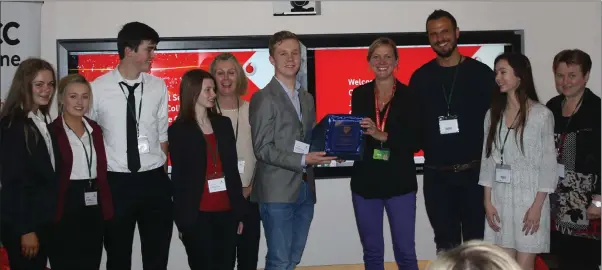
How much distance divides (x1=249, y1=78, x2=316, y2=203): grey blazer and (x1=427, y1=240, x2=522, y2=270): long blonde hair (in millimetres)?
2329

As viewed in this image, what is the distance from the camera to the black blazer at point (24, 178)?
3.51 m

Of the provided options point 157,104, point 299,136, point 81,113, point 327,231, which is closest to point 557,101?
point 299,136

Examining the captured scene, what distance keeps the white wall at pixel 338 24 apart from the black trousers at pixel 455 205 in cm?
149

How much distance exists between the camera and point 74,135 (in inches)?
147

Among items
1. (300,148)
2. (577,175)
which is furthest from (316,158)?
(577,175)

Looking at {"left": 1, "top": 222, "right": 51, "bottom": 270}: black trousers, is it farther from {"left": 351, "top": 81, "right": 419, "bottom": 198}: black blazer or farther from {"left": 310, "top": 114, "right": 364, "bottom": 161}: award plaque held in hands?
{"left": 351, "top": 81, "right": 419, "bottom": 198}: black blazer

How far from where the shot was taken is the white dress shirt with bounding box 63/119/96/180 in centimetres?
368

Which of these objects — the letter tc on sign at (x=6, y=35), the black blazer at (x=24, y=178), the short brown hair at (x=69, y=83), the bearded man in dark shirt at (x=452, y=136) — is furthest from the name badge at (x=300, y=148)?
the letter tc on sign at (x=6, y=35)

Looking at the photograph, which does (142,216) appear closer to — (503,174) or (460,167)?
(460,167)

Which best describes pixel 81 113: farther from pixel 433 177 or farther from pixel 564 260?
pixel 564 260

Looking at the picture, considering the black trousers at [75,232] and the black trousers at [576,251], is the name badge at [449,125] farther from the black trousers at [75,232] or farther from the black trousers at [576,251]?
the black trousers at [75,232]

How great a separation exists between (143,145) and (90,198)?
1.36ft

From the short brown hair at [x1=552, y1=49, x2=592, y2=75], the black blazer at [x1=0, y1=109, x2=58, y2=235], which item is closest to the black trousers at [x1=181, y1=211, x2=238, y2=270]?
the black blazer at [x1=0, y1=109, x2=58, y2=235]

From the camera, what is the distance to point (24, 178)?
11.6ft
